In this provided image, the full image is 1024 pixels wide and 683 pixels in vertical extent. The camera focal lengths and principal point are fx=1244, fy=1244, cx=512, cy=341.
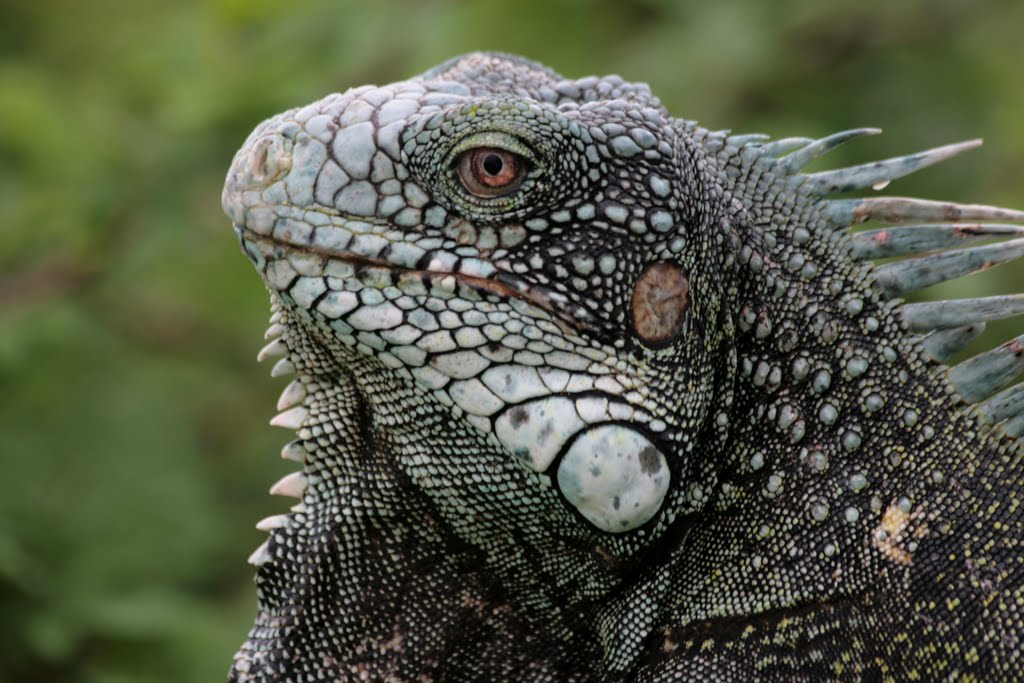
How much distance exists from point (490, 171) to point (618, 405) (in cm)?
65

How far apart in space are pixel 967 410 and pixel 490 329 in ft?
4.05

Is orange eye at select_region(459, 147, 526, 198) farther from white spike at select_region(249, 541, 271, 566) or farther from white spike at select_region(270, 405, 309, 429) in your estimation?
white spike at select_region(249, 541, 271, 566)

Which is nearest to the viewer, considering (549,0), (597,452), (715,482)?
(597,452)

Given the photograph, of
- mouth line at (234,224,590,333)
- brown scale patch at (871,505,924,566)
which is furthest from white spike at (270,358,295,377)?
brown scale patch at (871,505,924,566)

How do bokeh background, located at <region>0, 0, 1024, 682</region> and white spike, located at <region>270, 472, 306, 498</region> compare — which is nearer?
white spike, located at <region>270, 472, 306, 498</region>

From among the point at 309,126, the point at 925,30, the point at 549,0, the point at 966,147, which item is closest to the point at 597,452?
the point at 309,126

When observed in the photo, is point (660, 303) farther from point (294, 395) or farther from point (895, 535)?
point (294, 395)

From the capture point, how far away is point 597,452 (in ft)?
9.70

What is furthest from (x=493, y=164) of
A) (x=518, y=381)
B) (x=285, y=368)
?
(x=285, y=368)

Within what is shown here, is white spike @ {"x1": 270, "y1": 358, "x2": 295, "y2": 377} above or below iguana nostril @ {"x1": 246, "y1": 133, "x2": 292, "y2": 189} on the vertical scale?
below

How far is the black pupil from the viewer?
304 centimetres

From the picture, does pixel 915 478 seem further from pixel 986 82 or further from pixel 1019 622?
pixel 986 82

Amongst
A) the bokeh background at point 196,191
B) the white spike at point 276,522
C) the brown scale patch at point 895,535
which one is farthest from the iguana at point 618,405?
the bokeh background at point 196,191

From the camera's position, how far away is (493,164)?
3037 mm
